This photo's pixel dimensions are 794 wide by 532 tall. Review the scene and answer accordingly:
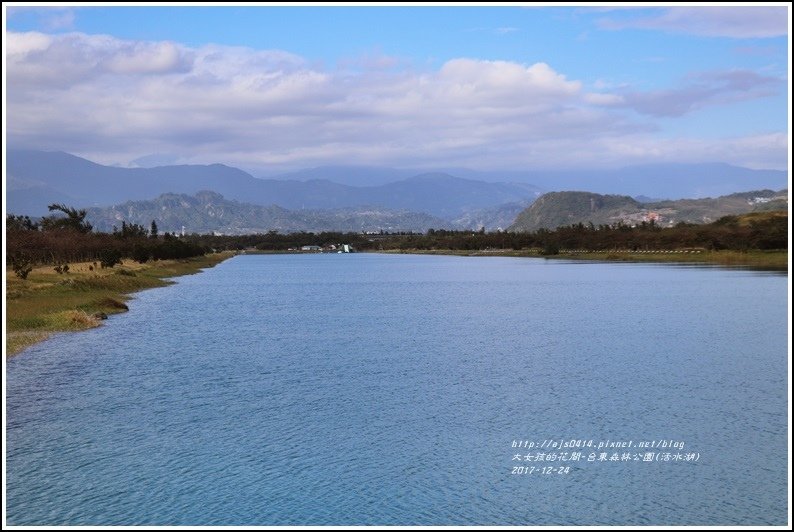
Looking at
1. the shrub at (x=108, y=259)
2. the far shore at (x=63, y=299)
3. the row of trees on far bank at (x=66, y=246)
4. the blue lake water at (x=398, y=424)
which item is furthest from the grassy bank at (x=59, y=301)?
the row of trees on far bank at (x=66, y=246)

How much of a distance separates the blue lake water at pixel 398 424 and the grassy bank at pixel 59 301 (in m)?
2.09

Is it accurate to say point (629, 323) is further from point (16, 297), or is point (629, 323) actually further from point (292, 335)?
point (16, 297)

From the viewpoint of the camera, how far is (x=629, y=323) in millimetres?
56531

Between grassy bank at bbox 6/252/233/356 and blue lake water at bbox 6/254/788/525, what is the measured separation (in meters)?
2.09

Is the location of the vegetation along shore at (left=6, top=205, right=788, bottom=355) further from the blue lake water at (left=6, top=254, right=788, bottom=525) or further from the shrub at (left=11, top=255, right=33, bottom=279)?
the blue lake water at (left=6, top=254, right=788, bottom=525)

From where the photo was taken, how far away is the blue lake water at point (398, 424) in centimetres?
1967

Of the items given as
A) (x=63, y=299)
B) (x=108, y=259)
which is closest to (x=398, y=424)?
(x=63, y=299)

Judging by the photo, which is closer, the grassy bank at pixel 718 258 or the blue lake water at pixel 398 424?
the blue lake water at pixel 398 424

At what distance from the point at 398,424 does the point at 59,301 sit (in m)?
41.9

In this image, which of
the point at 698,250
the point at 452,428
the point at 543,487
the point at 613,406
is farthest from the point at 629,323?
the point at 698,250

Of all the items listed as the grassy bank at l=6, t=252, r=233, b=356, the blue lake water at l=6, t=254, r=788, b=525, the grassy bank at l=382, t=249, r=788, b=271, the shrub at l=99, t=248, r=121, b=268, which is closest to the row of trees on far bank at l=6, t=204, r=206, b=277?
the shrub at l=99, t=248, r=121, b=268

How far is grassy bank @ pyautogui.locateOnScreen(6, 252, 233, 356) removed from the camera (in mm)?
48094

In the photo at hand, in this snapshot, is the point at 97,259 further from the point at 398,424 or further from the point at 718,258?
the point at 718,258

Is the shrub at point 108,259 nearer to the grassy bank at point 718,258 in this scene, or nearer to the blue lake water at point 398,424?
the blue lake water at point 398,424
